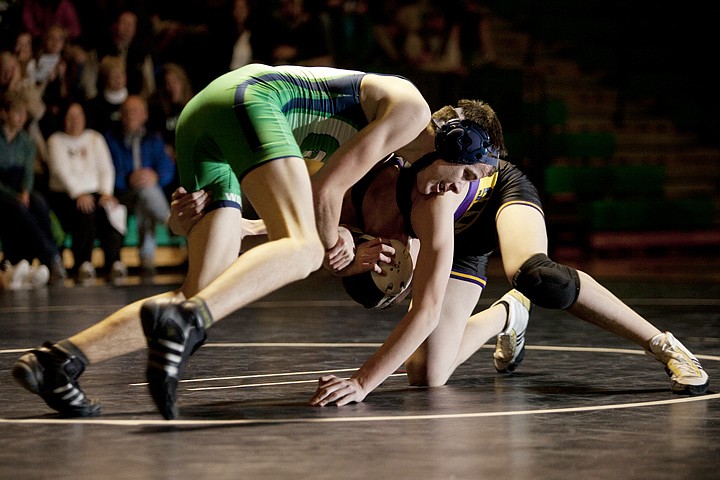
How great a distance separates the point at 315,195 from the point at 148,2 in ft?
24.0

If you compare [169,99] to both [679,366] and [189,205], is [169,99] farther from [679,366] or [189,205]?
[679,366]

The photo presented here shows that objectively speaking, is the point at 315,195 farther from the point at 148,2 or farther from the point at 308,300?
the point at 148,2

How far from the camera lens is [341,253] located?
3.33 meters

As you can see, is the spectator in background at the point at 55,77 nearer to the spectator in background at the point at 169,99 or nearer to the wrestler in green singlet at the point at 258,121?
the spectator in background at the point at 169,99

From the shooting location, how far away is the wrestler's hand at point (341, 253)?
331 centimetres

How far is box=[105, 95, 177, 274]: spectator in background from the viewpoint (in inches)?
352

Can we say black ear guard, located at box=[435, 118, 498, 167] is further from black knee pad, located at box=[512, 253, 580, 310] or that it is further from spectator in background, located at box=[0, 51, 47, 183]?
spectator in background, located at box=[0, 51, 47, 183]

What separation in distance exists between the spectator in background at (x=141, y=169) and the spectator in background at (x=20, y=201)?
0.68 meters

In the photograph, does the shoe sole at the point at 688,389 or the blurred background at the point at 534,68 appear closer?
the shoe sole at the point at 688,389

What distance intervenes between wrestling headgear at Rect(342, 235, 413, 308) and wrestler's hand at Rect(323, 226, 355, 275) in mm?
144

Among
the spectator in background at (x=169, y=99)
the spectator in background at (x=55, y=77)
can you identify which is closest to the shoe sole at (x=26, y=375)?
the spectator in background at (x=55, y=77)

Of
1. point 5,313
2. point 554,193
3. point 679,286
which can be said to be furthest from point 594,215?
point 5,313

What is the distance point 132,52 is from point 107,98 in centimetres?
48

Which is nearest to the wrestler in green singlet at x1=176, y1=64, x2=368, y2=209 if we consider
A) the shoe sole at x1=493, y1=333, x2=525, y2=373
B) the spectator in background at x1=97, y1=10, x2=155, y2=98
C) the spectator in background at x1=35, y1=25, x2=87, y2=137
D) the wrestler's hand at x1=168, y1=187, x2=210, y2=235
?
the wrestler's hand at x1=168, y1=187, x2=210, y2=235
